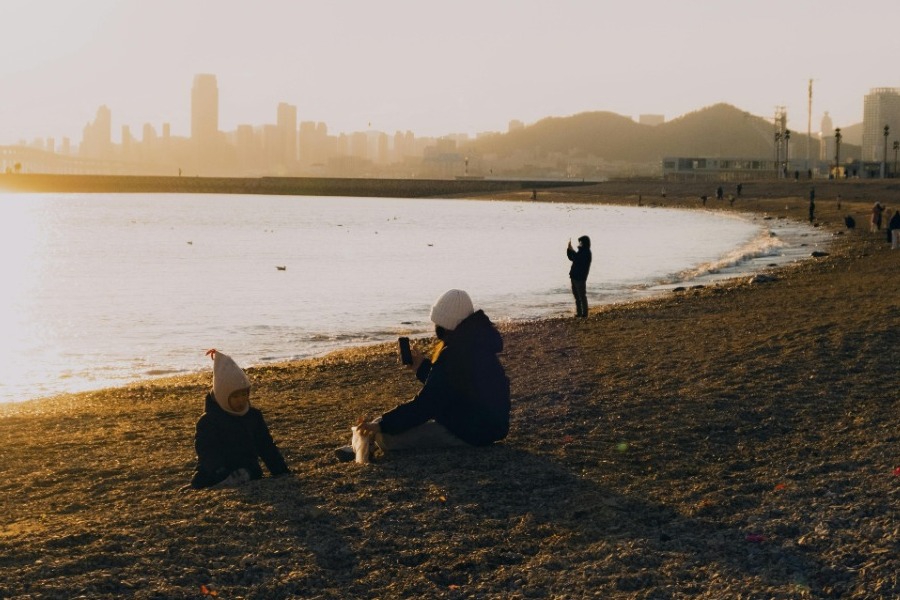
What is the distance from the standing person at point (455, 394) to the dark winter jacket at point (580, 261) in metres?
10.8

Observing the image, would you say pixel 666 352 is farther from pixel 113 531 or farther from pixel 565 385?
pixel 113 531

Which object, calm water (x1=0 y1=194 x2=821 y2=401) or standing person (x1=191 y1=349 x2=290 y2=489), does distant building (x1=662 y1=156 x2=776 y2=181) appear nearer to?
calm water (x1=0 y1=194 x2=821 y2=401)

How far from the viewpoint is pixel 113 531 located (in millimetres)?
5957

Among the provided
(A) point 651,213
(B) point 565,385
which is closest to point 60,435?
(B) point 565,385

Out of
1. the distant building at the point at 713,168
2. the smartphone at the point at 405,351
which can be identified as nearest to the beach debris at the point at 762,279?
the smartphone at the point at 405,351

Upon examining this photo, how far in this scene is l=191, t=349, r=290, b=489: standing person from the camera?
6867 mm

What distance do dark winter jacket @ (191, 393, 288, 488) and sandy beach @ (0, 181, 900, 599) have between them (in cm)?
20

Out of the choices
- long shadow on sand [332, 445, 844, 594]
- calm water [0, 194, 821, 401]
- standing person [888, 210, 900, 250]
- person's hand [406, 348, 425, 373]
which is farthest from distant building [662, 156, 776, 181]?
long shadow on sand [332, 445, 844, 594]

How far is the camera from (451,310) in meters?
7.17

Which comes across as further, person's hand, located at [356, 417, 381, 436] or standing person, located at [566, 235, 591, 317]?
standing person, located at [566, 235, 591, 317]

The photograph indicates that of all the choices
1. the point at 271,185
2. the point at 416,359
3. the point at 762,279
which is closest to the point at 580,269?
the point at 762,279

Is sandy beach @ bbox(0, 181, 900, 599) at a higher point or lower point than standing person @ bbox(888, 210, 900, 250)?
lower

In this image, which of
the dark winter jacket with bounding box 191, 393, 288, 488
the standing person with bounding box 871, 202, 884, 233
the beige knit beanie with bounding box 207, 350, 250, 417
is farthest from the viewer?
the standing person with bounding box 871, 202, 884, 233

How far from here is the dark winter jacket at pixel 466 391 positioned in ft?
23.7
